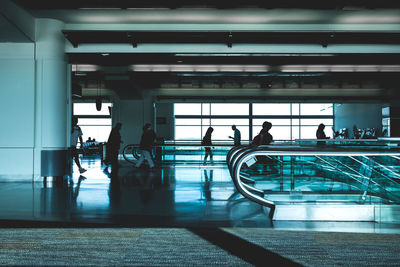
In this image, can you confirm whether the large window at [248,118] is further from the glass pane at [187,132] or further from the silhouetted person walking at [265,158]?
the silhouetted person walking at [265,158]

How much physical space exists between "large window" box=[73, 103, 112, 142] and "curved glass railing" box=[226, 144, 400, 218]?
25532 mm

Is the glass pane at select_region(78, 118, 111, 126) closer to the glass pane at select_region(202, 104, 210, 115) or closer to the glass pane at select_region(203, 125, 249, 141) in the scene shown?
the glass pane at select_region(202, 104, 210, 115)

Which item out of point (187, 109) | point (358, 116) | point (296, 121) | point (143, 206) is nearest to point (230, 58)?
point (143, 206)

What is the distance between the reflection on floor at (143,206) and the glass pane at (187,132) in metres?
21.8

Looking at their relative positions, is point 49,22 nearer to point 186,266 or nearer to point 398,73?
point 186,266

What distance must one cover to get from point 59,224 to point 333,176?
478cm

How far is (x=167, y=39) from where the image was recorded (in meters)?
9.31

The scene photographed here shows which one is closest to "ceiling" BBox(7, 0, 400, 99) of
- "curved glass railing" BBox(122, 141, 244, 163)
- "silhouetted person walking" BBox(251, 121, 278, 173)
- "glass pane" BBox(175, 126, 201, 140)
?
"silhouetted person walking" BBox(251, 121, 278, 173)

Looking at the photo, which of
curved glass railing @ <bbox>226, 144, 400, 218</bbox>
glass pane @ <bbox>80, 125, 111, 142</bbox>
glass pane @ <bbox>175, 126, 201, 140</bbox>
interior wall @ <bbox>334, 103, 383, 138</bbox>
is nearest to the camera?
curved glass railing @ <bbox>226, 144, 400, 218</bbox>

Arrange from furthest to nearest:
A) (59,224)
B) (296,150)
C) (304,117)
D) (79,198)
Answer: (304,117) < (79,198) < (296,150) < (59,224)

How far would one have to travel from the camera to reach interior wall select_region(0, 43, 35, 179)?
9508 millimetres

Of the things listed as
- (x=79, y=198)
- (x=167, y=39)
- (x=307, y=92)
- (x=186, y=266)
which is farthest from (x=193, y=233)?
(x=307, y=92)

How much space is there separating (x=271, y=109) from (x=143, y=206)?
26124mm

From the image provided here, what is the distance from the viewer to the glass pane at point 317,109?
3086 cm
